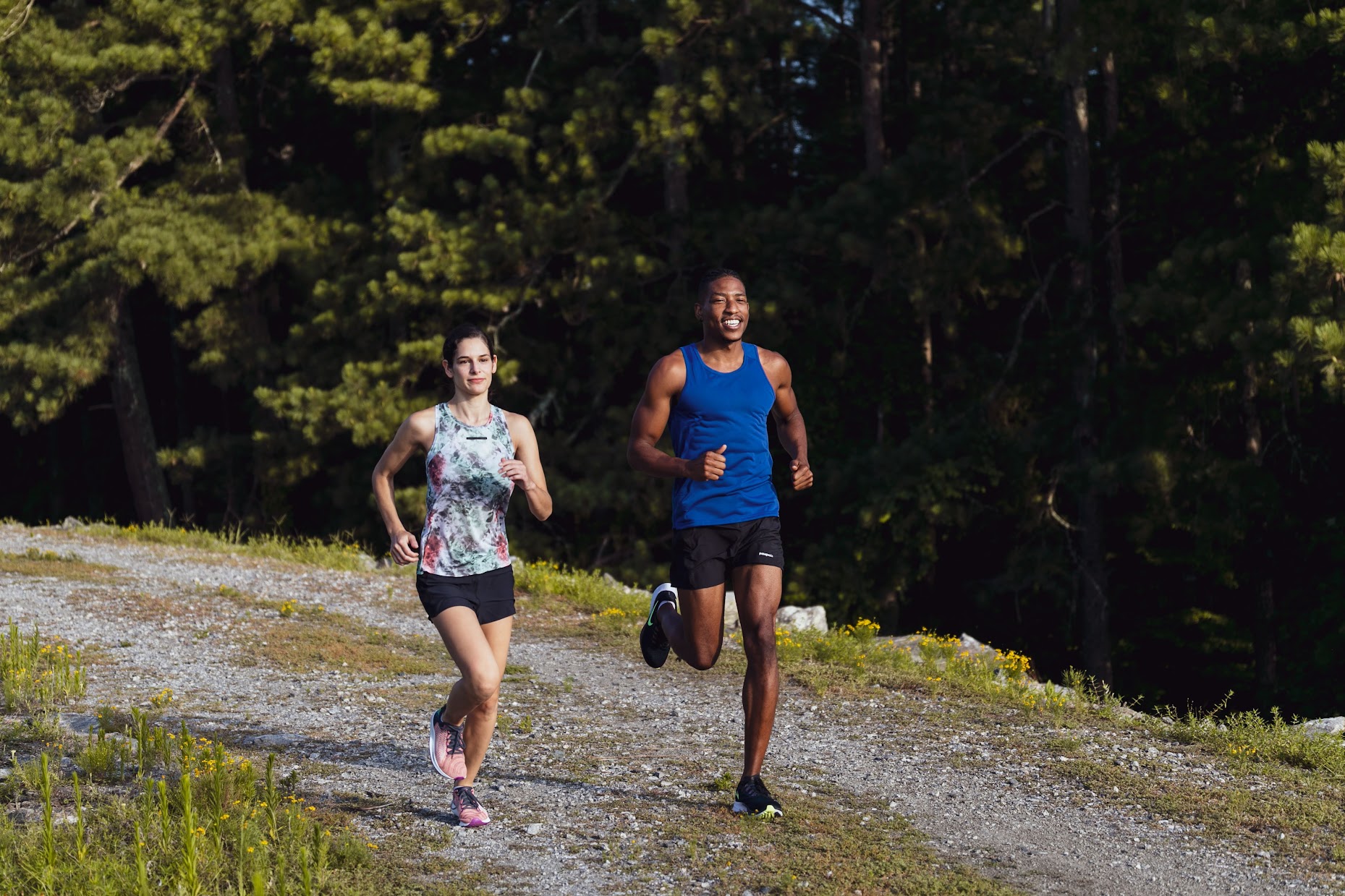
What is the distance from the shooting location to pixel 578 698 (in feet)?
28.1

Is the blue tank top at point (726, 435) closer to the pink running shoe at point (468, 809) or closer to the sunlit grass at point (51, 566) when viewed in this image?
the pink running shoe at point (468, 809)

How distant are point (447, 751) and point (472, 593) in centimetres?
69

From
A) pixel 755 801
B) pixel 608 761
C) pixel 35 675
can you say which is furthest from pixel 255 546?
pixel 755 801

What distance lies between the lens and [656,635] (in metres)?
6.32

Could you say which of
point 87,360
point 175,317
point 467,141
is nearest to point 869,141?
point 467,141

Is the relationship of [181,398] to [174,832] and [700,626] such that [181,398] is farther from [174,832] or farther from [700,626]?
[700,626]

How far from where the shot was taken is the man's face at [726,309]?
5.73m

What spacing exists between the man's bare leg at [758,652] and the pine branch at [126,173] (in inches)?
795

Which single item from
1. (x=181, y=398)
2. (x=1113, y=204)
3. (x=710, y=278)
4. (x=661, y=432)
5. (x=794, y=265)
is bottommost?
(x=661, y=432)

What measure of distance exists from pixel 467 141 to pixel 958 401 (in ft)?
27.7

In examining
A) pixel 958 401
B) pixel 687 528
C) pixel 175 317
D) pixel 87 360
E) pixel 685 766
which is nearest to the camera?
pixel 687 528

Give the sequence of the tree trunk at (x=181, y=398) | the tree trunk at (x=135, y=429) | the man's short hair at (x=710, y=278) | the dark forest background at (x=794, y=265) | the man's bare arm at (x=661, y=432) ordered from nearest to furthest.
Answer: the man's bare arm at (x=661, y=432) < the man's short hair at (x=710, y=278) < the dark forest background at (x=794, y=265) < the tree trunk at (x=135, y=429) < the tree trunk at (x=181, y=398)

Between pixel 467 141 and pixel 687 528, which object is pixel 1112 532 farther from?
pixel 687 528

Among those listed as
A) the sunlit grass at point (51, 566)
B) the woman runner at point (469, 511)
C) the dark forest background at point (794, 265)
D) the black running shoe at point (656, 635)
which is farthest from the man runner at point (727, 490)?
the dark forest background at point (794, 265)
